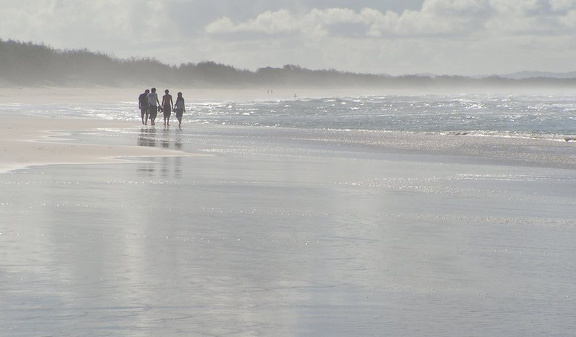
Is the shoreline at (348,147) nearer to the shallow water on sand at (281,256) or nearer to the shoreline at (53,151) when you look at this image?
the shoreline at (53,151)

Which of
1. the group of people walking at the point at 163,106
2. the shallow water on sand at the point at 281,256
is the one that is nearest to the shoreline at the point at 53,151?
the shallow water on sand at the point at 281,256

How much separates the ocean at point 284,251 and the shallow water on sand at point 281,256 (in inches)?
0.8

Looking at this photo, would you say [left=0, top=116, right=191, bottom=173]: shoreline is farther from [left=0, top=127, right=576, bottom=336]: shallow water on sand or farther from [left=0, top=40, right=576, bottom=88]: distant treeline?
[left=0, top=40, right=576, bottom=88]: distant treeline

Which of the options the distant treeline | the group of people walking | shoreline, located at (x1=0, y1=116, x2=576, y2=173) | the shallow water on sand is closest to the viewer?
the shallow water on sand

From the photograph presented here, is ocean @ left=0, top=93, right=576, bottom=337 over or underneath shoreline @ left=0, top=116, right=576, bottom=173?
over

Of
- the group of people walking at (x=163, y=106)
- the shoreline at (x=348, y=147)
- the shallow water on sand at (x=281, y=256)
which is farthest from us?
the group of people walking at (x=163, y=106)

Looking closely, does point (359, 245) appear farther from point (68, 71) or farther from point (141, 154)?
point (68, 71)

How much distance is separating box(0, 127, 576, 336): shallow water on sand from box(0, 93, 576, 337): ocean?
2 cm

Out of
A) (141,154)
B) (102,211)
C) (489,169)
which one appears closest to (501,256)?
(102,211)

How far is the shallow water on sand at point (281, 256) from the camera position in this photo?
19.2ft

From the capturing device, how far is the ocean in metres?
5.88

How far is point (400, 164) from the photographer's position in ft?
61.3

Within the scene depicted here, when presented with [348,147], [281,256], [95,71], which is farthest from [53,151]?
[95,71]

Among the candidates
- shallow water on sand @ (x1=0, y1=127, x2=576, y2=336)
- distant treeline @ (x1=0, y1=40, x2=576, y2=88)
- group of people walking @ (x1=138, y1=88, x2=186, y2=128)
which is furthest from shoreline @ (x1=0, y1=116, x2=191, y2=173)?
distant treeline @ (x1=0, y1=40, x2=576, y2=88)
